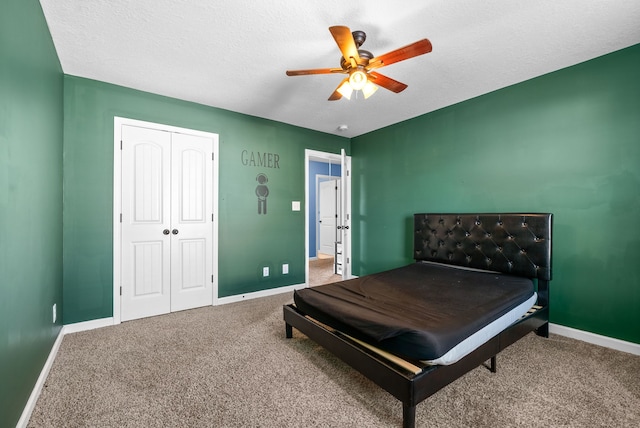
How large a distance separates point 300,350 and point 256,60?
8.43 feet

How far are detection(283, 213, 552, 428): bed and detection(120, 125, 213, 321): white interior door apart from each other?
5.18ft

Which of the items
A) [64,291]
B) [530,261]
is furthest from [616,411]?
[64,291]

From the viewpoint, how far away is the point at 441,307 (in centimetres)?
188

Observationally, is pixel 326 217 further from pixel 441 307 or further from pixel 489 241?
pixel 441 307

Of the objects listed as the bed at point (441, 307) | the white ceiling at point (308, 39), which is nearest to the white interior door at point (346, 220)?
the bed at point (441, 307)

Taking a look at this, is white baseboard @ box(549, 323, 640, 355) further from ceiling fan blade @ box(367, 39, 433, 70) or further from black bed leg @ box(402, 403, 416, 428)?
ceiling fan blade @ box(367, 39, 433, 70)

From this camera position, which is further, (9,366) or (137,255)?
(137,255)

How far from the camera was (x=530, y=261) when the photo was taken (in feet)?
8.50

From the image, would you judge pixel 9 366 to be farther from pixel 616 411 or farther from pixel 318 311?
pixel 616 411

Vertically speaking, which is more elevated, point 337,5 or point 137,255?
point 337,5

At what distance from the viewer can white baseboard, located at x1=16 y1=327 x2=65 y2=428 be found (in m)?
1.47

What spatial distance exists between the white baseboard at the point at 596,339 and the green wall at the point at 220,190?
308cm

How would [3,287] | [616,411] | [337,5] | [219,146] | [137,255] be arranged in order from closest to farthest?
[3,287]
[616,411]
[337,5]
[137,255]
[219,146]

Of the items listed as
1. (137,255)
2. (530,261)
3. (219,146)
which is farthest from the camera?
(219,146)
